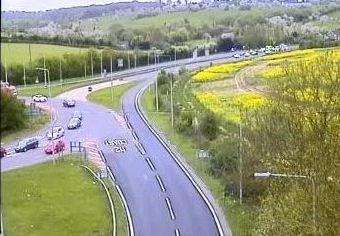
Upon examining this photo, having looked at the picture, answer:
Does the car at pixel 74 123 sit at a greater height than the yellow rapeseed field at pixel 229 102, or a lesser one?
lesser

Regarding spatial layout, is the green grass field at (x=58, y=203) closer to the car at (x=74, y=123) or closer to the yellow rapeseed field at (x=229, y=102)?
the car at (x=74, y=123)

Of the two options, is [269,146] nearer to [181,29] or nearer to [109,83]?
[109,83]

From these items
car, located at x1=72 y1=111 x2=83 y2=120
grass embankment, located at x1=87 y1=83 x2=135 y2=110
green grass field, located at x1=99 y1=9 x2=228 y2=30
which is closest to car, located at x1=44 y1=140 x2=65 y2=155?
car, located at x1=72 y1=111 x2=83 y2=120

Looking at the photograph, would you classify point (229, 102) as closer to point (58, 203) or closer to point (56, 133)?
point (56, 133)

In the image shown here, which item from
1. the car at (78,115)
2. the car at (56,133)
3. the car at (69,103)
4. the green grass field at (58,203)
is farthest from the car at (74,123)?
the green grass field at (58,203)

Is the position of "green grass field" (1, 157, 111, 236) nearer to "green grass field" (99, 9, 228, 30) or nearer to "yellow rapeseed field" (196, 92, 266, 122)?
"yellow rapeseed field" (196, 92, 266, 122)

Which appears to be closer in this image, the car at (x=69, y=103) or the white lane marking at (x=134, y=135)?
the white lane marking at (x=134, y=135)

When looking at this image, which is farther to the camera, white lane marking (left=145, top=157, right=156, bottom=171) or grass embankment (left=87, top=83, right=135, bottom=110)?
grass embankment (left=87, top=83, right=135, bottom=110)
